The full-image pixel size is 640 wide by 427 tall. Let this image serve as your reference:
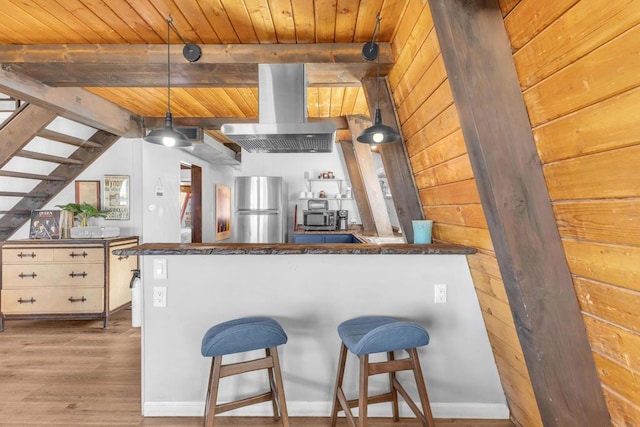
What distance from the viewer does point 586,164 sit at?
0.98 m

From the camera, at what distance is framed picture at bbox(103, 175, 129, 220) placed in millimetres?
4117

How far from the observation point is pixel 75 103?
10.1 feet

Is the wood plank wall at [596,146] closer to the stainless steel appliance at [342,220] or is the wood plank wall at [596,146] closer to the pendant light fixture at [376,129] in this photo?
the pendant light fixture at [376,129]

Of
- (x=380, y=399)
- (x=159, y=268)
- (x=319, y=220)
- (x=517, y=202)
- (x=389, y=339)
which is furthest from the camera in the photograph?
(x=319, y=220)

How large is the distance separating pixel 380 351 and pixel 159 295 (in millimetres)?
1427

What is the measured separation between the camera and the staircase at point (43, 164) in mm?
3398

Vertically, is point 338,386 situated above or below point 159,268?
below

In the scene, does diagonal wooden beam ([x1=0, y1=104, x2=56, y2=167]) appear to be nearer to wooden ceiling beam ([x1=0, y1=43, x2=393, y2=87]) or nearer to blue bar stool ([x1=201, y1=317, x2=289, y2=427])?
wooden ceiling beam ([x1=0, y1=43, x2=393, y2=87])

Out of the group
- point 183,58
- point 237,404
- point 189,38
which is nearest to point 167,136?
point 183,58

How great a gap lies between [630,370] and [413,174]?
5.17 ft

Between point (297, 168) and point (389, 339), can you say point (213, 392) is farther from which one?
point (297, 168)

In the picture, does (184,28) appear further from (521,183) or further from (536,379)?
(536,379)

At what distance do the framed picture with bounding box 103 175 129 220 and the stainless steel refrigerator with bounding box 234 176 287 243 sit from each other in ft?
5.24

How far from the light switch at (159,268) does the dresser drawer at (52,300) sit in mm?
2002
